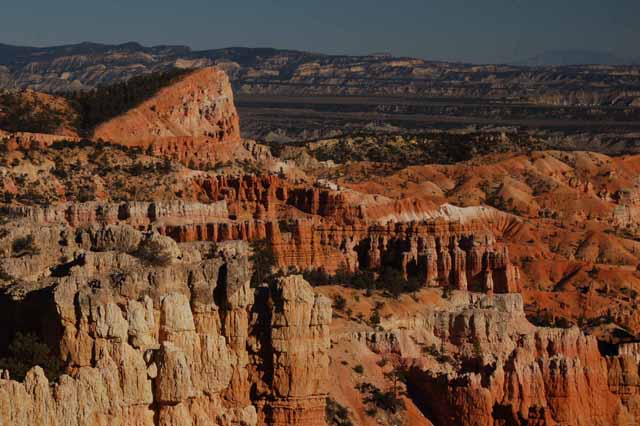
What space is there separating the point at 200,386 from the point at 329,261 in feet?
154

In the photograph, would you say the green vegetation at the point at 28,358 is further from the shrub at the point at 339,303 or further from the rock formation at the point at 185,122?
the rock formation at the point at 185,122

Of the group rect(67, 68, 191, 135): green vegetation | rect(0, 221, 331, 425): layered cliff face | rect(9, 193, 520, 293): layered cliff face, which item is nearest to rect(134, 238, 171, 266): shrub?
rect(0, 221, 331, 425): layered cliff face

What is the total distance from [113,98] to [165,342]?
306ft

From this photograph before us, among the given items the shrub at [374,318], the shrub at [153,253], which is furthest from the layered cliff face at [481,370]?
the shrub at [153,253]

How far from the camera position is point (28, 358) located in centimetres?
4588

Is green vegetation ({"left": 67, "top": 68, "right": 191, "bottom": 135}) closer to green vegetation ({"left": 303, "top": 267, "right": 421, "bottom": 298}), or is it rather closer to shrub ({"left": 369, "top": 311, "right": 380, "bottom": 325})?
green vegetation ({"left": 303, "top": 267, "right": 421, "bottom": 298})

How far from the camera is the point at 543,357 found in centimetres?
6906

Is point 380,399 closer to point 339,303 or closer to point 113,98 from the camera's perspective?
point 339,303

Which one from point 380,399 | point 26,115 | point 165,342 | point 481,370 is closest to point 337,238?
point 26,115

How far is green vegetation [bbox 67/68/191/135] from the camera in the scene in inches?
5091

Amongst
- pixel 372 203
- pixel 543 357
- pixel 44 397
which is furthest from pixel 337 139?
pixel 44 397

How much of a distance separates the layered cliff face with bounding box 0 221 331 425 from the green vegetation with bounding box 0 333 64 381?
15.0 inches

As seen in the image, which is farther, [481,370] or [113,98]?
[113,98]

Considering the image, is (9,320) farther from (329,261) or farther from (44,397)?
(329,261)
